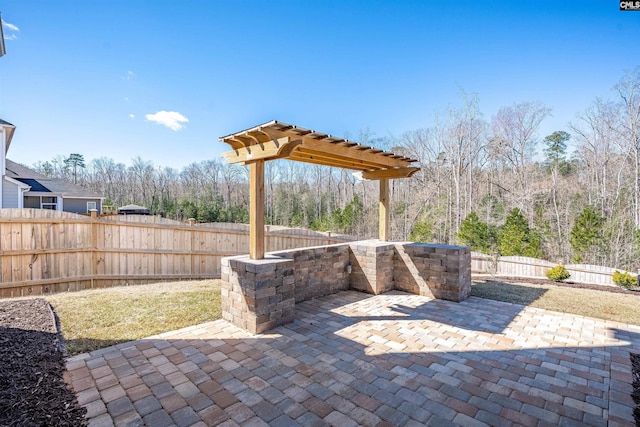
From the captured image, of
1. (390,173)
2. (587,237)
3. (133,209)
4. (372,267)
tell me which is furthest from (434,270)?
(133,209)

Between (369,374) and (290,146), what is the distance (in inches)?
111

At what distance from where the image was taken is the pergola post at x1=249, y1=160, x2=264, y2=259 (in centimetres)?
432

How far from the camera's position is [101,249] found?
Answer: 673cm

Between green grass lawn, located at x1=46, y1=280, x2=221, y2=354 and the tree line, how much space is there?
32.6 ft

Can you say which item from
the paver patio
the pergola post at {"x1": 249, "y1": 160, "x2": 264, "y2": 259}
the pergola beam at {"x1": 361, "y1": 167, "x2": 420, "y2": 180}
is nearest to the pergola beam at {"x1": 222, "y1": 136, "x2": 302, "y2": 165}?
the pergola post at {"x1": 249, "y1": 160, "x2": 264, "y2": 259}

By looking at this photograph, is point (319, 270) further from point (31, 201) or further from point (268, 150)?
point (31, 201)

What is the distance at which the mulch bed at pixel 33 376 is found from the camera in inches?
86.2

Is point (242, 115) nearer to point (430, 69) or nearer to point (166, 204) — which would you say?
point (430, 69)

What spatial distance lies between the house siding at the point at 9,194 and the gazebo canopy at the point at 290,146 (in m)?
13.0

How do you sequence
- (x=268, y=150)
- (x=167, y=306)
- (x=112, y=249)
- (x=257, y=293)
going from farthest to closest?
(x=112, y=249), (x=167, y=306), (x=268, y=150), (x=257, y=293)

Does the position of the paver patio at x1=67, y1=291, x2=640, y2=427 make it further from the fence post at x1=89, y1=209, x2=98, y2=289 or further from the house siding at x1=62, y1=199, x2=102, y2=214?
the house siding at x1=62, y1=199, x2=102, y2=214

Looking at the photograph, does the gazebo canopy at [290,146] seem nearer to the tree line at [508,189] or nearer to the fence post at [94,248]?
the fence post at [94,248]

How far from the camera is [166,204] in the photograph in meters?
26.1

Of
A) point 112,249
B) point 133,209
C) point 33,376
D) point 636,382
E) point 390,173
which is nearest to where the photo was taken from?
point 33,376
